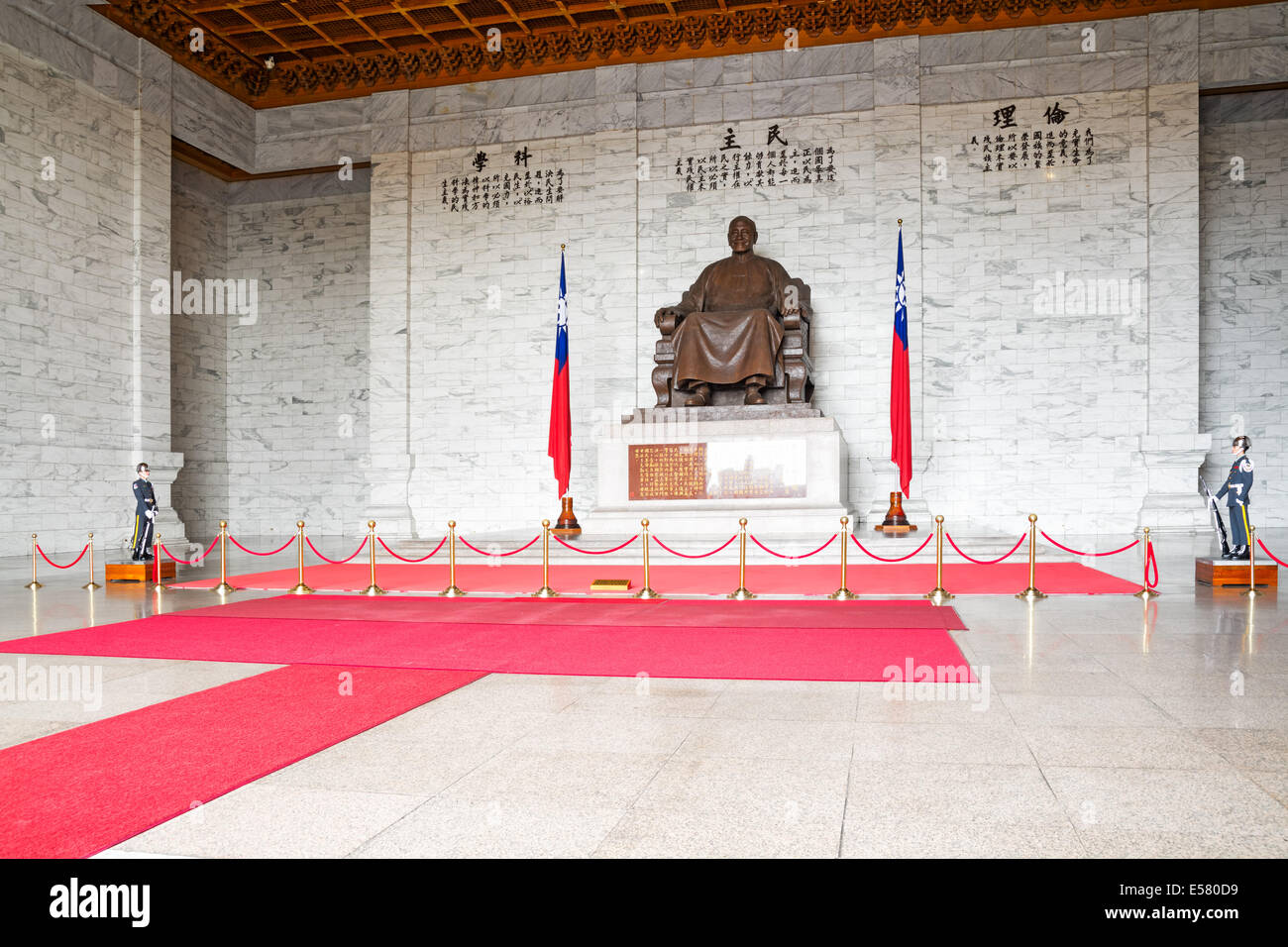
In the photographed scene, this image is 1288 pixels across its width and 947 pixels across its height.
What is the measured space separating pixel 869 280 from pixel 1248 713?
319 inches

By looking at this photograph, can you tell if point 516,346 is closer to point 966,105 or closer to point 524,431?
point 524,431

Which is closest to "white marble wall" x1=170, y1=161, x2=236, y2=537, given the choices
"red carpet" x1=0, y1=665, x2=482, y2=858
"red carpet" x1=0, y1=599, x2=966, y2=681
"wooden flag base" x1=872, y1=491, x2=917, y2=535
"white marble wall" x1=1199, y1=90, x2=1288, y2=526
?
"red carpet" x1=0, y1=599, x2=966, y2=681

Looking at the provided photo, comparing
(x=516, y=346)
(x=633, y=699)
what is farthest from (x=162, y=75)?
(x=633, y=699)

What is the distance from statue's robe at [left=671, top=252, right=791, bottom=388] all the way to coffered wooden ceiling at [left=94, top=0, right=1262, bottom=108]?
128 inches

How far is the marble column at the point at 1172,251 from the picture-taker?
9.52 meters

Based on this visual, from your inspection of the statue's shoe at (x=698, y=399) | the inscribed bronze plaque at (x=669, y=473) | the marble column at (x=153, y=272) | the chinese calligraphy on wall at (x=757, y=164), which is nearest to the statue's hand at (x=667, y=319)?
the statue's shoe at (x=698, y=399)

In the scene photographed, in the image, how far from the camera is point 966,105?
10.1m

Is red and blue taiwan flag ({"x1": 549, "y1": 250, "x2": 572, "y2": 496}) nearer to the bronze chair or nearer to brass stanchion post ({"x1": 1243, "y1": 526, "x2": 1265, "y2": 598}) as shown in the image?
the bronze chair

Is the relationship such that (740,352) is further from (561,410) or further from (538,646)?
(538,646)

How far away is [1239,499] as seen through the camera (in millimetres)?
5832

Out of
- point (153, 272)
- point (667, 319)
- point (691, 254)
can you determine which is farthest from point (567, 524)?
point (153, 272)

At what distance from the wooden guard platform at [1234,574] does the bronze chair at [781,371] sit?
4016mm

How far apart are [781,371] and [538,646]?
18.2ft
